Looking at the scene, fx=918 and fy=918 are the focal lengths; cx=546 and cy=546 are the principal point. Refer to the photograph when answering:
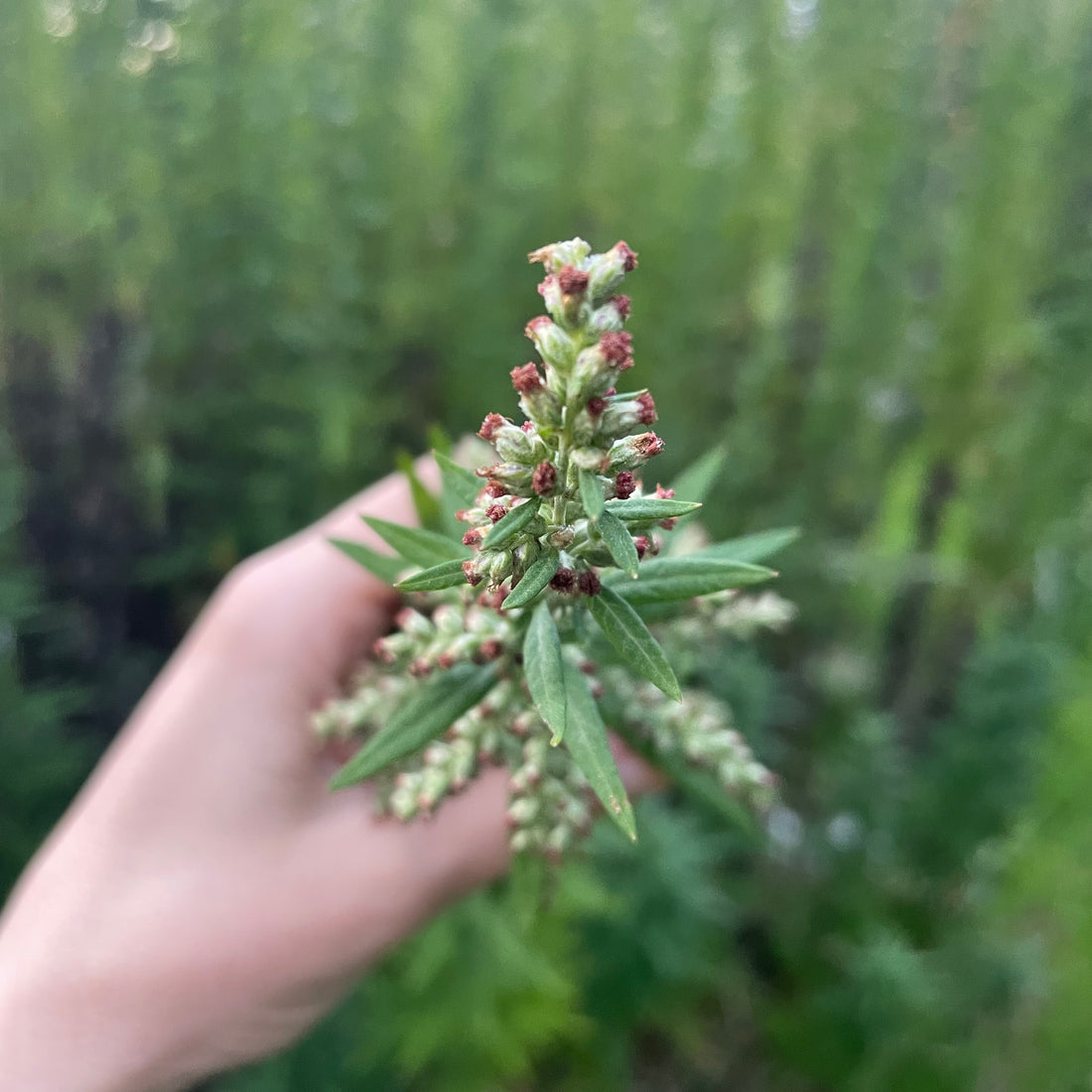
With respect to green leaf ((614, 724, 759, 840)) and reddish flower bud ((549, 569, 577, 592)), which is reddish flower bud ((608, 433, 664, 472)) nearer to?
reddish flower bud ((549, 569, 577, 592))

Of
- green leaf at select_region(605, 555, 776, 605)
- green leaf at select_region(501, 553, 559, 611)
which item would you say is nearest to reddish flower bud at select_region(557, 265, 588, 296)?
green leaf at select_region(501, 553, 559, 611)

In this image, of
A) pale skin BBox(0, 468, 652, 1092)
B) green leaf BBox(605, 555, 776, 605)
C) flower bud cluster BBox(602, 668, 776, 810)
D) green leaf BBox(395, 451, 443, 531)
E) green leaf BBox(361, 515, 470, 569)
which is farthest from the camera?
pale skin BBox(0, 468, 652, 1092)

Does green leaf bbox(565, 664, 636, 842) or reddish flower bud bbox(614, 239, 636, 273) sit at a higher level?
reddish flower bud bbox(614, 239, 636, 273)

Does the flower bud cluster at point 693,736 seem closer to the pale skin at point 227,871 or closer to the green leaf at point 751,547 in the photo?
the green leaf at point 751,547

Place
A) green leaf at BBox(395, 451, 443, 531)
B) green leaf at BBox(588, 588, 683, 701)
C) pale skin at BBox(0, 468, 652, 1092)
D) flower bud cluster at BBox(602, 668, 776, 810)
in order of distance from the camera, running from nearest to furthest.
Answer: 1. green leaf at BBox(588, 588, 683, 701)
2. flower bud cluster at BBox(602, 668, 776, 810)
3. green leaf at BBox(395, 451, 443, 531)
4. pale skin at BBox(0, 468, 652, 1092)

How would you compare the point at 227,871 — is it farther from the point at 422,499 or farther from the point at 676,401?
the point at 676,401

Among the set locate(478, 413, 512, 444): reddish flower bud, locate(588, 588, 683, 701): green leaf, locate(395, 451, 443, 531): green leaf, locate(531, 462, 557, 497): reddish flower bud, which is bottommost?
locate(588, 588, 683, 701): green leaf

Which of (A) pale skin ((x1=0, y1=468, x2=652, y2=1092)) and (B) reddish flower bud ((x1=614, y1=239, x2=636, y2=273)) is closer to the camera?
(B) reddish flower bud ((x1=614, y1=239, x2=636, y2=273))

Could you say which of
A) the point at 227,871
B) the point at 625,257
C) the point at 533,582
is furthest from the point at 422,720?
the point at 227,871

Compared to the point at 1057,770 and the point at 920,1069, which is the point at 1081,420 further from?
the point at 920,1069
